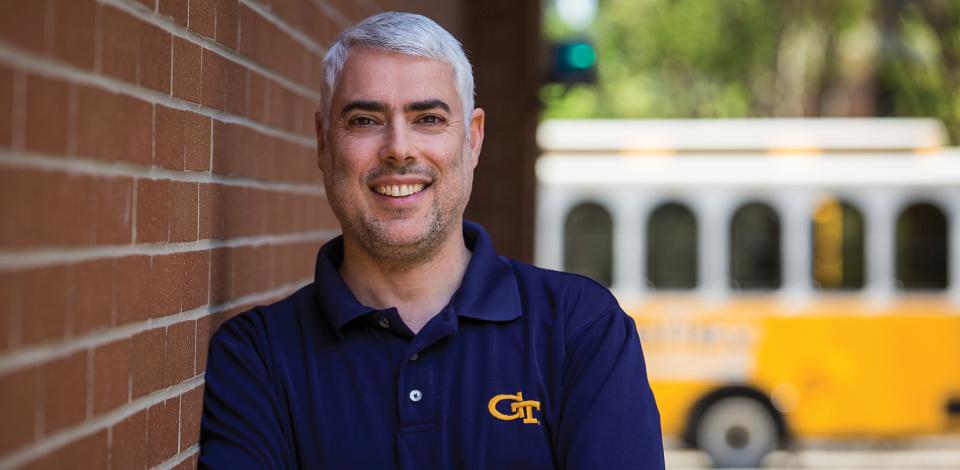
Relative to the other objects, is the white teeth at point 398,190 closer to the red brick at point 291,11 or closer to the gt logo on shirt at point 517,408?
the gt logo on shirt at point 517,408

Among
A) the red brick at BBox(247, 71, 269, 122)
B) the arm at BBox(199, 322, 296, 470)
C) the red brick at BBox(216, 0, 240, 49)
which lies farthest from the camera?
the red brick at BBox(247, 71, 269, 122)

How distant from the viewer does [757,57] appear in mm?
25203

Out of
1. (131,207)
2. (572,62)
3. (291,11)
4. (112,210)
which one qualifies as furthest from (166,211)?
(572,62)

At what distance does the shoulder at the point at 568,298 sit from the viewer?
2.46 m

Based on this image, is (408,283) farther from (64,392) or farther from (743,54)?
(743,54)

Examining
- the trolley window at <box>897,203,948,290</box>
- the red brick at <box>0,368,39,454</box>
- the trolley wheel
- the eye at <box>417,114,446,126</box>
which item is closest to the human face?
the eye at <box>417,114,446,126</box>

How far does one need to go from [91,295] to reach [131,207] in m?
0.23

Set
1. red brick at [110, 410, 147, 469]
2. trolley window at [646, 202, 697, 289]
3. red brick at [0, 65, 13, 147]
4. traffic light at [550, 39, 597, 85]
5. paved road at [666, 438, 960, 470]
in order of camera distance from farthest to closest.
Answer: trolley window at [646, 202, 697, 289], paved road at [666, 438, 960, 470], traffic light at [550, 39, 597, 85], red brick at [110, 410, 147, 469], red brick at [0, 65, 13, 147]

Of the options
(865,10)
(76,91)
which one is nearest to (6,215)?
(76,91)

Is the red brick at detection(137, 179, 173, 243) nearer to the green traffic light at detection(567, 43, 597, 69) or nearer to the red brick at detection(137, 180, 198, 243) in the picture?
the red brick at detection(137, 180, 198, 243)

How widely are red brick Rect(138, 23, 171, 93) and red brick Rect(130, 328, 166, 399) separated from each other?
1.28 feet

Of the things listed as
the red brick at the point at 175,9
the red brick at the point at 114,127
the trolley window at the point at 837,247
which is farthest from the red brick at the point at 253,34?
the trolley window at the point at 837,247

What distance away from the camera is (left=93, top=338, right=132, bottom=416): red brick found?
1832 millimetres

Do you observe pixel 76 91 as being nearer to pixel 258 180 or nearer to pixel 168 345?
pixel 168 345
